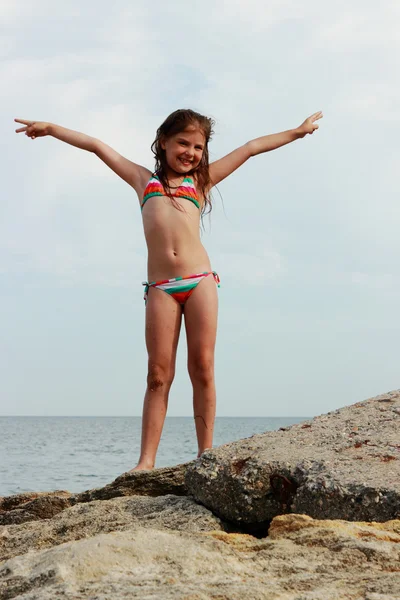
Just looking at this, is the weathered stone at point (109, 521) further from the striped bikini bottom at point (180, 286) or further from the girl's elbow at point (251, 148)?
the girl's elbow at point (251, 148)

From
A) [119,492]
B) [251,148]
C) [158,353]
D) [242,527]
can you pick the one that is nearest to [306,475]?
[242,527]

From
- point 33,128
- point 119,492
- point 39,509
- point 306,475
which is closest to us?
point 306,475

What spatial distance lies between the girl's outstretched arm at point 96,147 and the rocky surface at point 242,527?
2.00m

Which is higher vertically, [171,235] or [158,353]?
[171,235]

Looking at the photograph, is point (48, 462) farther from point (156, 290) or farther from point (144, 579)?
point (144, 579)

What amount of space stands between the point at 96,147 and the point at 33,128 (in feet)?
1.41

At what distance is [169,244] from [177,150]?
2.09 feet

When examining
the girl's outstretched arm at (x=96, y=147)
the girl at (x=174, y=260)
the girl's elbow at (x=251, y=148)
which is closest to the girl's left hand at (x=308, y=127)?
the girl's elbow at (x=251, y=148)

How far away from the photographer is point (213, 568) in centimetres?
204

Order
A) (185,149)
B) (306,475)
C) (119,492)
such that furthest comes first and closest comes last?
(185,149) → (119,492) → (306,475)

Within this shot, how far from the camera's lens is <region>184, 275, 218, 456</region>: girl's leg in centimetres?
439

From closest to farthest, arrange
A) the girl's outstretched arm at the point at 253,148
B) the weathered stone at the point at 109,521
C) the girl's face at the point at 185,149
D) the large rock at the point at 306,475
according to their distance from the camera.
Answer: the large rock at the point at 306,475 → the weathered stone at the point at 109,521 → the girl's face at the point at 185,149 → the girl's outstretched arm at the point at 253,148

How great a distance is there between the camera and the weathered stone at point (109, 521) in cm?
296

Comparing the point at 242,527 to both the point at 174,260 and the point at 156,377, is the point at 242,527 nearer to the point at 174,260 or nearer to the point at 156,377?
the point at 156,377
